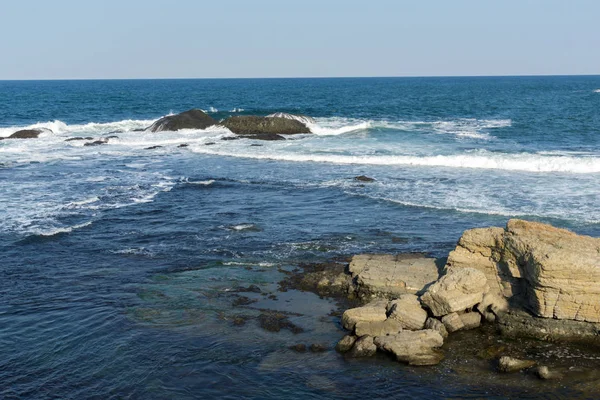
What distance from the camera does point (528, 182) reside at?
3109cm

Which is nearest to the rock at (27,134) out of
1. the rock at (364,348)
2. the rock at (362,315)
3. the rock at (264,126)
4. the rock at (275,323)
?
the rock at (264,126)

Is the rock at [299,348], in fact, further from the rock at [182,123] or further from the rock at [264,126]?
the rock at [182,123]

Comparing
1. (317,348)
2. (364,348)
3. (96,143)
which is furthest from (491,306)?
(96,143)

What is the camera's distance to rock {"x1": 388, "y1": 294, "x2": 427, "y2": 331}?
14141mm

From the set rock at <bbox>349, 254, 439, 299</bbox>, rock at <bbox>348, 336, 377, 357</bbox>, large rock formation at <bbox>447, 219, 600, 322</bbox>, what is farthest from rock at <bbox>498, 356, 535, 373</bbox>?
rock at <bbox>349, 254, 439, 299</bbox>

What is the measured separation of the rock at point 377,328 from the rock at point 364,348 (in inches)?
14.8

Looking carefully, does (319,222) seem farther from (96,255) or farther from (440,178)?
(440,178)

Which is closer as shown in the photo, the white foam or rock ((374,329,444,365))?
rock ((374,329,444,365))

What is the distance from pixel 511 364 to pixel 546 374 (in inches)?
26.6

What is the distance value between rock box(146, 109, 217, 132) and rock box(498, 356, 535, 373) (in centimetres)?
4628

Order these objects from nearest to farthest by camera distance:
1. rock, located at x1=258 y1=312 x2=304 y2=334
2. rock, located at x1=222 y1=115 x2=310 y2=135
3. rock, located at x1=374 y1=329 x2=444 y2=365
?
rock, located at x1=374 y1=329 x2=444 y2=365, rock, located at x1=258 y1=312 x2=304 y2=334, rock, located at x1=222 y1=115 x2=310 y2=135

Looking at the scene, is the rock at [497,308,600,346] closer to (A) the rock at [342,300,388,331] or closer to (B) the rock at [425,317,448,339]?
(B) the rock at [425,317,448,339]

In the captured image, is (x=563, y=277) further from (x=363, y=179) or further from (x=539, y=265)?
(x=363, y=179)

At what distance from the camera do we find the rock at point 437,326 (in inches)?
548
